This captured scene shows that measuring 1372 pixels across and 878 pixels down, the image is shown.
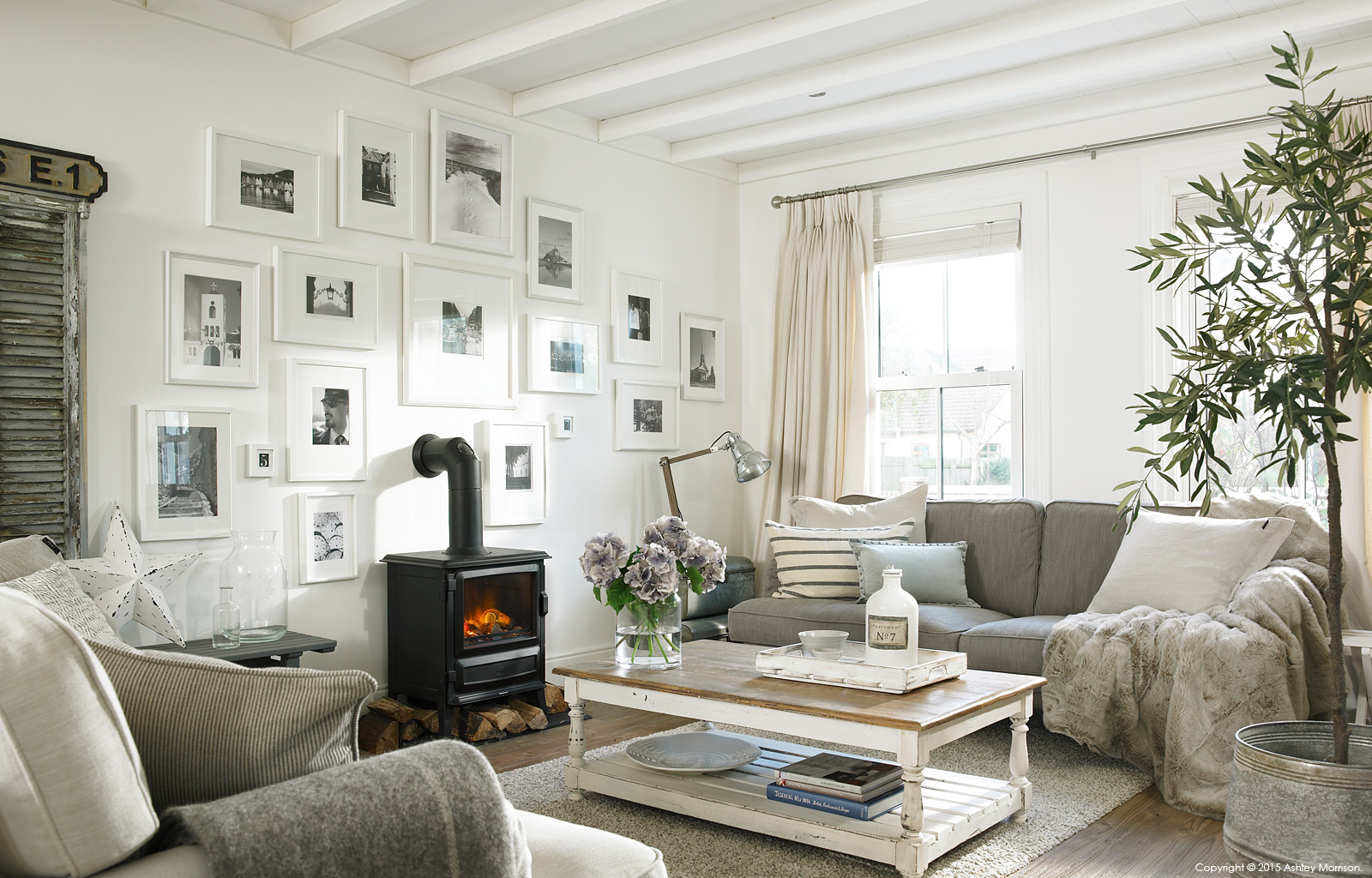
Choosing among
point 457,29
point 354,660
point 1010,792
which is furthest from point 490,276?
point 1010,792

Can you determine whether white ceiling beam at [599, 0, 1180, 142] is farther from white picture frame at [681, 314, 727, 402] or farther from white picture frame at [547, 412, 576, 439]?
white picture frame at [547, 412, 576, 439]

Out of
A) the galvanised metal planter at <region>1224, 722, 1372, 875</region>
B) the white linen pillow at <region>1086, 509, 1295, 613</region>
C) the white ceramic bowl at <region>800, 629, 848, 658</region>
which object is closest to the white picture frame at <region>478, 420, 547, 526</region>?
the white ceramic bowl at <region>800, 629, 848, 658</region>

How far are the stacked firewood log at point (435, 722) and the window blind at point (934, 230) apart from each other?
9.18 ft

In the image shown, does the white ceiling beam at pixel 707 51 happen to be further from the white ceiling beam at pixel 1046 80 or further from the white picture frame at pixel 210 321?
the white picture frame at pixel 210 321

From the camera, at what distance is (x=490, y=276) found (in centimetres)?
451

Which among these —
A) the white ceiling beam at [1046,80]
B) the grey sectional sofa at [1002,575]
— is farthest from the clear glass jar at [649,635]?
the white ceiling beam at [1046,80]

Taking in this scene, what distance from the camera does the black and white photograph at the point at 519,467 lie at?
457 centimetres

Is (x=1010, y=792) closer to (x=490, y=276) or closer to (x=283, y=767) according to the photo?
(x=283, y=767)

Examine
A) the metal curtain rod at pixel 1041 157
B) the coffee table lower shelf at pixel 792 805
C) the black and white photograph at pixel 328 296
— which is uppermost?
the metal curtain rod at pixel 1041 157

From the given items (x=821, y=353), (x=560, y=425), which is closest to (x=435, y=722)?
(x=560, y=425)

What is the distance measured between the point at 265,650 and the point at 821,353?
10.2 ft

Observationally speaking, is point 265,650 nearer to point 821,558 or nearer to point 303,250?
point 303,250

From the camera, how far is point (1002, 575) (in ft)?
14.3

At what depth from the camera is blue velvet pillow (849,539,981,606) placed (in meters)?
4.21
